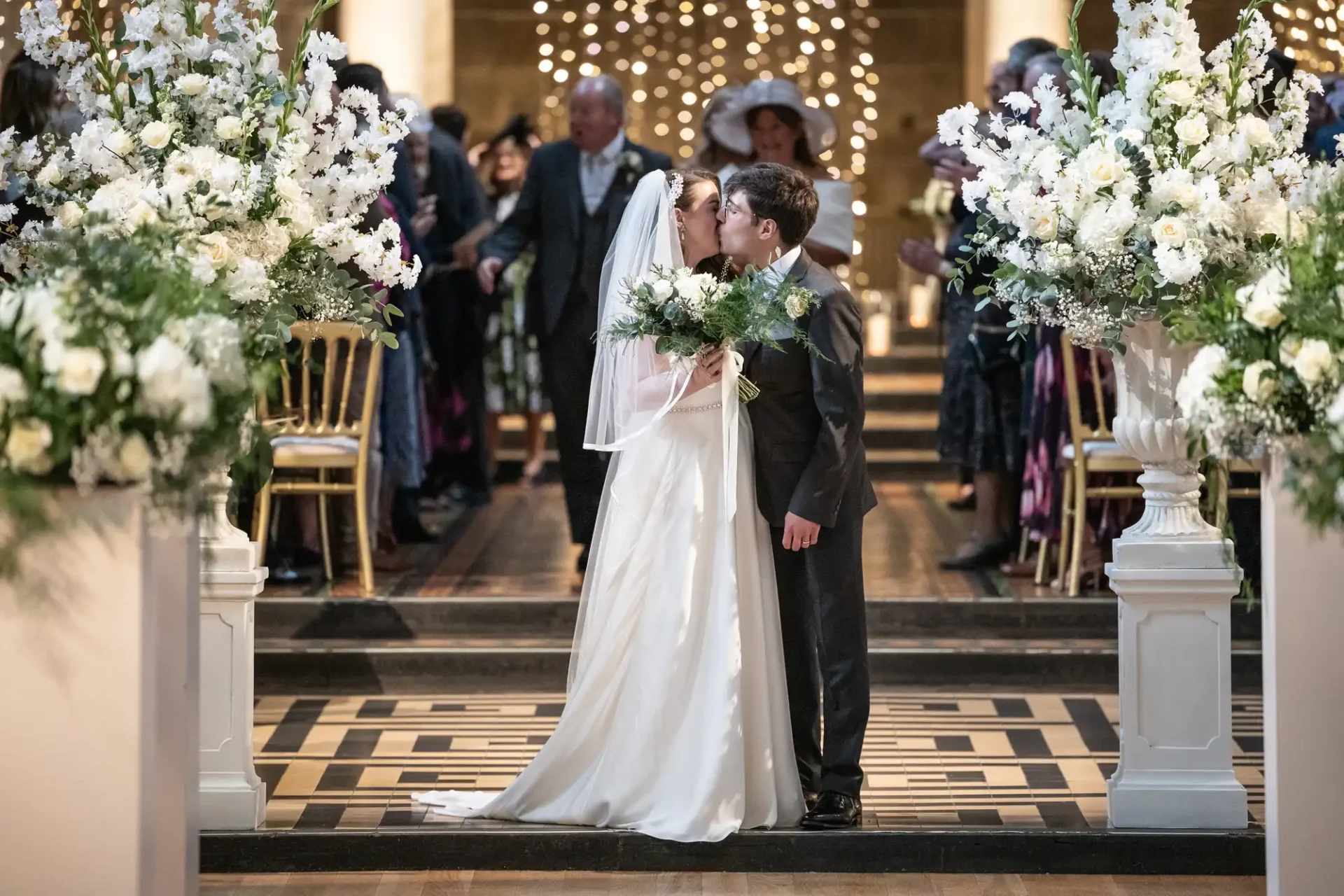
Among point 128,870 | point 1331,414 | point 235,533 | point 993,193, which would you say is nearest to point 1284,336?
point 1331,414

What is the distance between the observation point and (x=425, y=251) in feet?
28.6

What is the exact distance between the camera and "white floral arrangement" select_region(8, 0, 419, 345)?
14.9 feet

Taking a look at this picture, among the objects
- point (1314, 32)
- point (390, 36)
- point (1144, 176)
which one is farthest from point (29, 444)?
point (390, 36)

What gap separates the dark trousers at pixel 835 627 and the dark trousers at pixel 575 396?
2.36 metres

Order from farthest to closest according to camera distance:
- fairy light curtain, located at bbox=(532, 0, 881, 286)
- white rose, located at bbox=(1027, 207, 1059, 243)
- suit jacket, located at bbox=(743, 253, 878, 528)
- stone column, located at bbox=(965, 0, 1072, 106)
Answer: fairy light curtain, located at bbox=(532, 0, 881, 286)
stone column, located at bbox=(965, 0, 1072, 106)
suit jacket, located at bbox=(743, 253, 878, 528)
white rose, located at bbox=(1027, 207, 1059, 243)

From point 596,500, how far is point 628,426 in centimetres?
239

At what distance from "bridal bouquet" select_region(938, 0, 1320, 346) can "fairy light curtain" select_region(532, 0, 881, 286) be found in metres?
12.5

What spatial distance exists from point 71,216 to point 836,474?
6.58ft

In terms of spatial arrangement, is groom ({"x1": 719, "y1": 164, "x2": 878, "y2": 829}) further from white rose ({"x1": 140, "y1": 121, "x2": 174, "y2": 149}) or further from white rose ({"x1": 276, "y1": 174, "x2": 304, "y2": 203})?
white rose ({"x1": 140, "y1": 121, "x2": 174, "y2": 149})

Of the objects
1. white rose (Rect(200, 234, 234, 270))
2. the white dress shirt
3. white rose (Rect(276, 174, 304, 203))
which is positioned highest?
the white dress shirt

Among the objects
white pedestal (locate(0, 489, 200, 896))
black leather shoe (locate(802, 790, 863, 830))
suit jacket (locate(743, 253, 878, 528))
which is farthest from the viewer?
black leather shoe (locate(802, 790, 863, 830))

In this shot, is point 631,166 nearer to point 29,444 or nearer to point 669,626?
point 669,626

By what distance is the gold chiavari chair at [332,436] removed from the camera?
689 cm

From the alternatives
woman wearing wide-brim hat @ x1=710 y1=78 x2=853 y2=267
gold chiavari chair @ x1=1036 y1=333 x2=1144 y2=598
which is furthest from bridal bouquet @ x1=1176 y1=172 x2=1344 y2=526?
woman wearing wide-brim hat @ x1=710 y1=78 x2=853 y2=267
